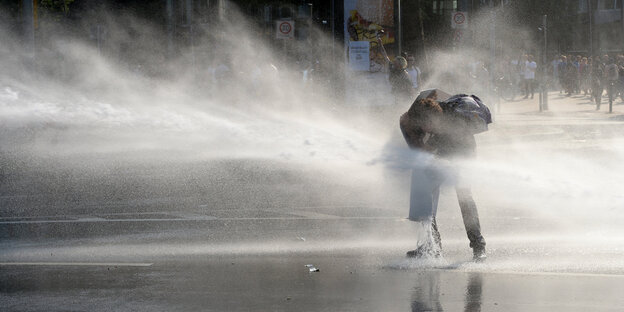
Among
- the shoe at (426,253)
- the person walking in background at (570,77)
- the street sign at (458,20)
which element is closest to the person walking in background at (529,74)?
the person walking in background at (570,77)

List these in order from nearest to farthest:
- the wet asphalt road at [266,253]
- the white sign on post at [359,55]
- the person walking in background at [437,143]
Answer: the wet asphalt road at [266,253], the person walking in background at [437,143], the white sign on post at [359,55]

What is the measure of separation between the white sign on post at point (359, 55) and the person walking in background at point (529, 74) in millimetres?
14439

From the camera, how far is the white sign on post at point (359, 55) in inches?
1102

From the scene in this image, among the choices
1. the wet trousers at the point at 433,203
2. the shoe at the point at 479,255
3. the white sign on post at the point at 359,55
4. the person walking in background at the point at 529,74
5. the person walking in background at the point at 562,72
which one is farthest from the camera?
the person walking in background at the point at 562,72

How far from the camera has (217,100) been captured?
101 ft

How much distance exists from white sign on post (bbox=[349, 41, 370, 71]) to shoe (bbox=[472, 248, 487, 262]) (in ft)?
65.8

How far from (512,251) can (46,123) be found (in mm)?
10542

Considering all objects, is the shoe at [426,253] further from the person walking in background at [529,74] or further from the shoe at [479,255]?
the person walking in background at [529,74]

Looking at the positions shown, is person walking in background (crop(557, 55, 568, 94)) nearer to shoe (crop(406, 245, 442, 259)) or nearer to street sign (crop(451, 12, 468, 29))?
street sign (crop(451, 12, 468, 29))

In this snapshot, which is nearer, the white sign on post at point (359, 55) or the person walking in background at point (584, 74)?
the white sign on post at point (359, 55)

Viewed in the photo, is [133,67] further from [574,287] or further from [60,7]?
[574,287]

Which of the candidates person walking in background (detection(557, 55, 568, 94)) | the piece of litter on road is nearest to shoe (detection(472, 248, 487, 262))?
the piece of litter on road

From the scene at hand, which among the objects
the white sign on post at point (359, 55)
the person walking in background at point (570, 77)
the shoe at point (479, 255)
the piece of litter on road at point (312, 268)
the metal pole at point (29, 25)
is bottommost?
the piece of litter on road at point (312, 268)

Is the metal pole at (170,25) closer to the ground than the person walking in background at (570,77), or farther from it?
farther from it
